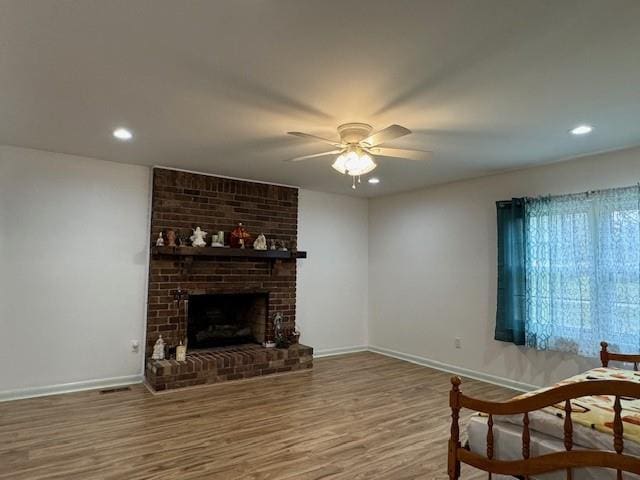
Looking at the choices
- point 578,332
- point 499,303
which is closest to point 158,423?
point 499,303

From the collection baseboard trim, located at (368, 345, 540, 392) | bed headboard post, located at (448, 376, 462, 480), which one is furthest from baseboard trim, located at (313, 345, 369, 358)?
bed headboard post, located at (448, 376, 462, 480)

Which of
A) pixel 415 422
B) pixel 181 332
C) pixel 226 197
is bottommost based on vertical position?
pixel 415 422

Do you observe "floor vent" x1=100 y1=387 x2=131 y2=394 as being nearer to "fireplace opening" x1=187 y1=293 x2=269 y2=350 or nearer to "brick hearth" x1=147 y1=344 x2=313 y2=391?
"brick hearth" x1=147 y1=344 x2=313 y2=391

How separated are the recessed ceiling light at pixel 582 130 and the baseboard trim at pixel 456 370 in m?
2.70

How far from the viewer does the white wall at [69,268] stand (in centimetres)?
395

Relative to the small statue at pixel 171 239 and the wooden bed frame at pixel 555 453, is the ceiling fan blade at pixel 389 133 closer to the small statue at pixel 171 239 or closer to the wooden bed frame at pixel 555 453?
the wooden bed frame at pixel 555 453

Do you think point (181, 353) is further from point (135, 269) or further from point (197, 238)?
point (197, 238)

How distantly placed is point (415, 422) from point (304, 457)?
1.17 metres

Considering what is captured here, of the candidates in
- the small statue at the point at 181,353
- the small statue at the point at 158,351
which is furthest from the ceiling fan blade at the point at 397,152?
the small statue at the point at 158,351

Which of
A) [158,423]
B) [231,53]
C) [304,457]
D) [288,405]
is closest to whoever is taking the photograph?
[231,53]

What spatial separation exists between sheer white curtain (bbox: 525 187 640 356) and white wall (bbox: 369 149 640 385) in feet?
0.63

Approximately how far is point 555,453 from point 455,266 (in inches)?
146

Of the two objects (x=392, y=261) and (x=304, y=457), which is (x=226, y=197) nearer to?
(x=392, y=261)

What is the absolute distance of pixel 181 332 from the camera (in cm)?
468
